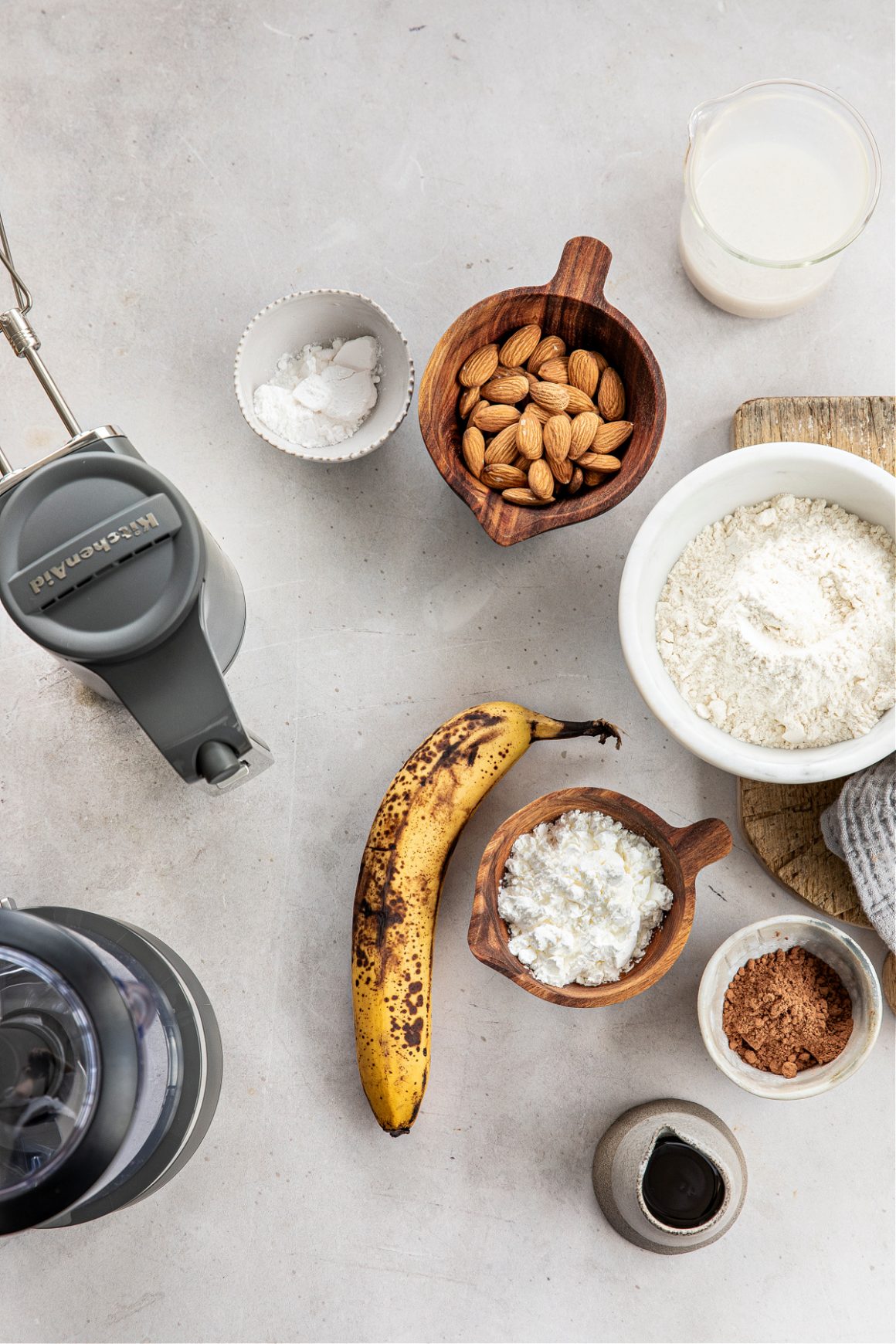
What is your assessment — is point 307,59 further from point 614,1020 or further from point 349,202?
point 614,1020

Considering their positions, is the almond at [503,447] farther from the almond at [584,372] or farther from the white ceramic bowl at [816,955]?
the white ceramic bowl at [816,955]

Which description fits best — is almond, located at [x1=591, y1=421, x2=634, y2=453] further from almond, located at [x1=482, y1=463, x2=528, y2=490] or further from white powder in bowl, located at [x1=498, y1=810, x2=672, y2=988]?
white powder in bowl, located at [x1=498, y1=810, x2=672, y2=988]

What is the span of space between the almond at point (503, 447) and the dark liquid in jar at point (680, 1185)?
0.74 meters

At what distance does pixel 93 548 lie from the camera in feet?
2.38

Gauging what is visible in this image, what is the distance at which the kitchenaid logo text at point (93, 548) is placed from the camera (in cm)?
72

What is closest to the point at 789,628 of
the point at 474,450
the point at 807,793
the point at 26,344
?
the point at 807,793

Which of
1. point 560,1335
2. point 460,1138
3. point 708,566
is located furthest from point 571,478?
point 560,1335

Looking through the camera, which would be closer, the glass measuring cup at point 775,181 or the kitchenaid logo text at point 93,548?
the kitchenaid logo text at point 93,548

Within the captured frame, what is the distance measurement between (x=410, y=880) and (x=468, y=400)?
0.52 meters

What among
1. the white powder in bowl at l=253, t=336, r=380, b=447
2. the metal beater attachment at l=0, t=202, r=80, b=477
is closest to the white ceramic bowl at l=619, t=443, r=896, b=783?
the white powder in bowl at l=253, t=336, r=380, b=447

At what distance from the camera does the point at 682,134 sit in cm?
114

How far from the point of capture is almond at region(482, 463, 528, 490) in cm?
97

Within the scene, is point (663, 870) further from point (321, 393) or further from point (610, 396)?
point (321, 393)

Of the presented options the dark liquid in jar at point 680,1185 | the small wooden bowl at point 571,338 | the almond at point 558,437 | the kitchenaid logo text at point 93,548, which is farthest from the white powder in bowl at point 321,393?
the dark liquid in jar at point 680,1185
